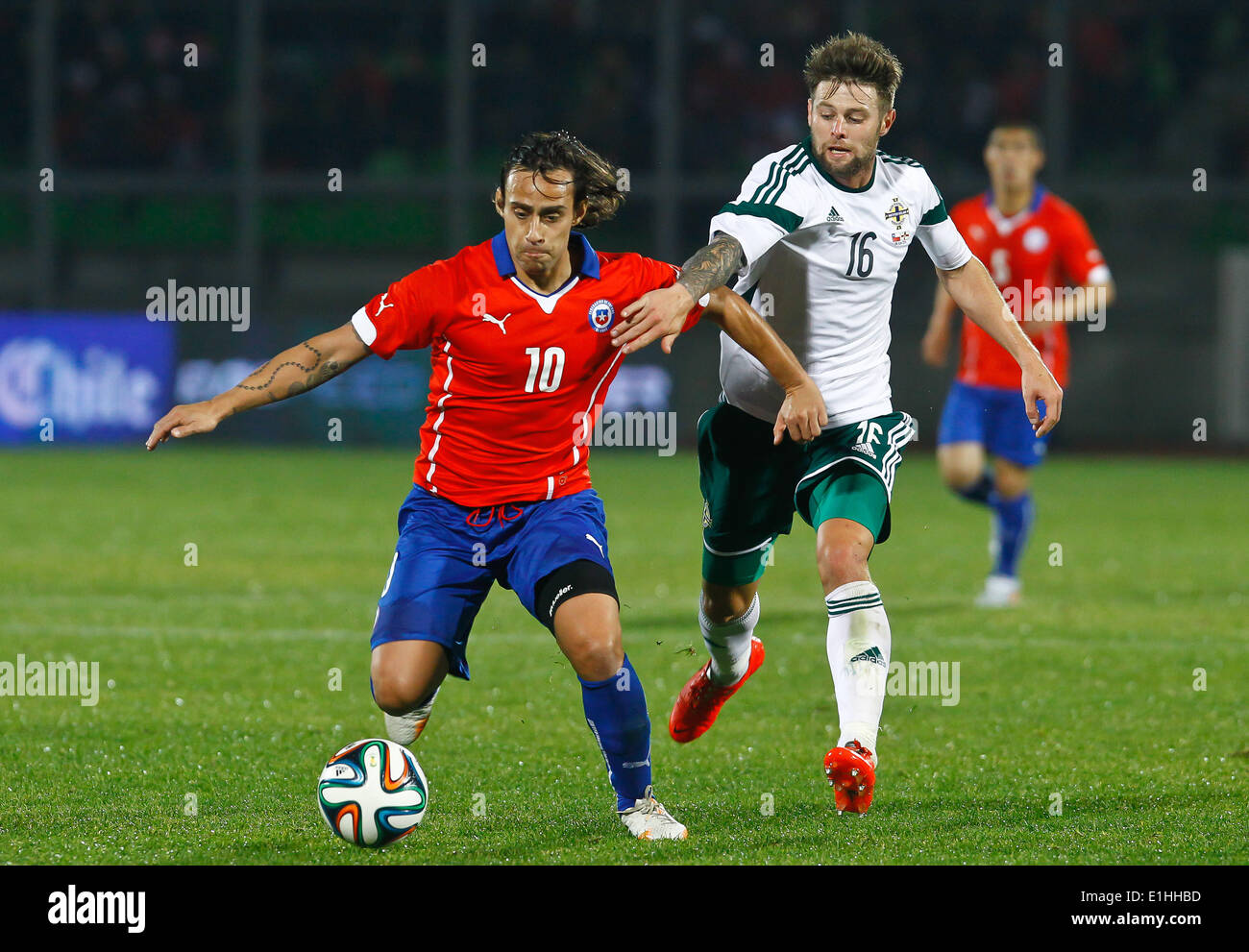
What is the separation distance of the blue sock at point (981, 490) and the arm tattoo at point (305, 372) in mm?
5373

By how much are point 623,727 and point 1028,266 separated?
5.62 meters

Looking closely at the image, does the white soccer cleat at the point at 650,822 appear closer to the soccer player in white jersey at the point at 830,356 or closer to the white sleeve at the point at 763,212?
the soccer player in white jersey at the point at 830,356

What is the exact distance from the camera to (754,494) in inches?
214

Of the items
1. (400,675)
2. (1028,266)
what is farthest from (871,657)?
(1028,266)

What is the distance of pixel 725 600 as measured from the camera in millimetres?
5590

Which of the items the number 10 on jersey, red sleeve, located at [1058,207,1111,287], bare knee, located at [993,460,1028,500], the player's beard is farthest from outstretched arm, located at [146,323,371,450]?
red sleeve, located at [1058,207,1111,287]

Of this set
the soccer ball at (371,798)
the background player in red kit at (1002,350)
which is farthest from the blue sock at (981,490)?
the soccer ball at (371,798)

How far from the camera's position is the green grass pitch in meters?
4.46

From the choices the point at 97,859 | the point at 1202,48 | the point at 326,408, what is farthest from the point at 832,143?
the point at 1202,48

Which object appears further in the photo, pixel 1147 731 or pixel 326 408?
pixel 326 408

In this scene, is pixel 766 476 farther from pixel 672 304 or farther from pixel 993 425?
pixel 993 425

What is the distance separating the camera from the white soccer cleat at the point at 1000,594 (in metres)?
9.00

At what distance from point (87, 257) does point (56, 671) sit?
14908mm

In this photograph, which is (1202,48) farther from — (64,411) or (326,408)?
(64,411)
